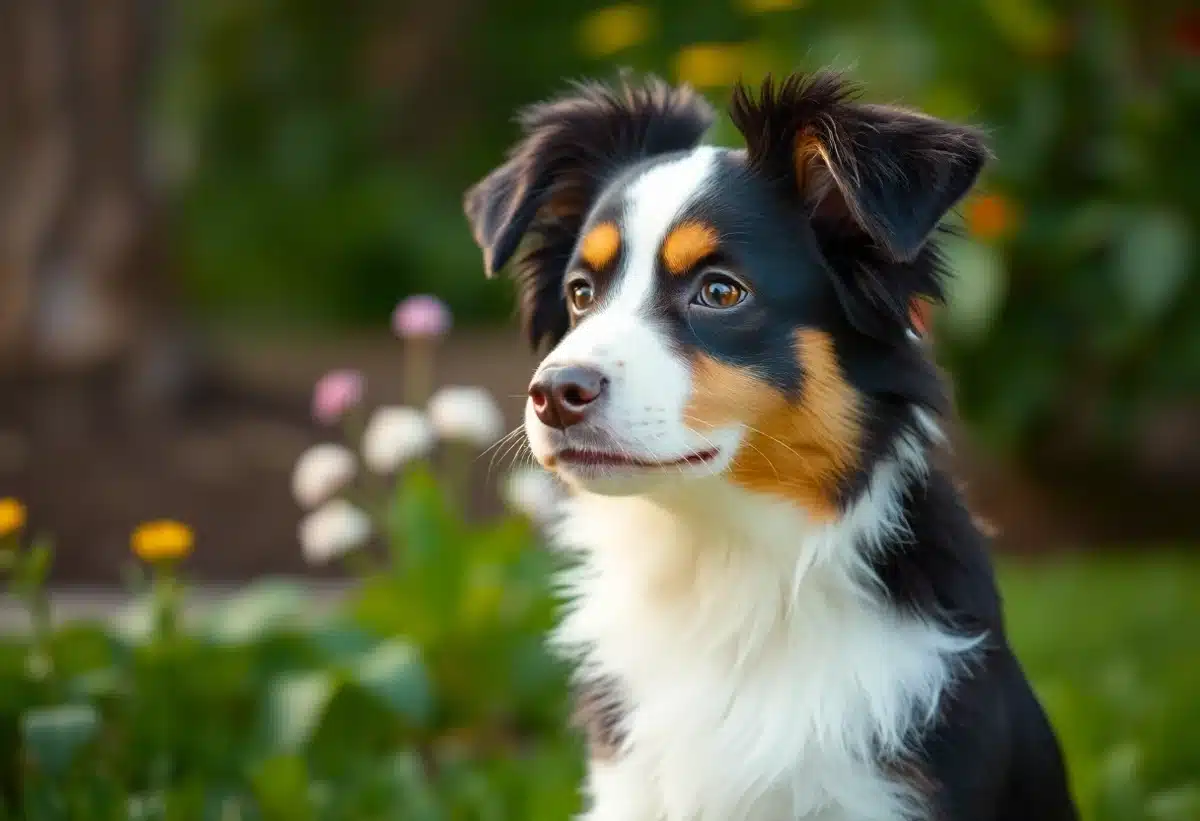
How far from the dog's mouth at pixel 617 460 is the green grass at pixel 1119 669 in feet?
5.54

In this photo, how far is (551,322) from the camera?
3.29 m

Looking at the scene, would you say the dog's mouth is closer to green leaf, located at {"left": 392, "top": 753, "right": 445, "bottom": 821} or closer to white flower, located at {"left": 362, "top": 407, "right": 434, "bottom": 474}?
green leaf, located at {"left": 392, "top": 753, "right": 445, "bottom": 821}

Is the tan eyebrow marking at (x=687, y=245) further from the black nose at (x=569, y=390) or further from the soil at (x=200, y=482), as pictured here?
the soil at (x=200, y=482)

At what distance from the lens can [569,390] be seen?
2.54 m

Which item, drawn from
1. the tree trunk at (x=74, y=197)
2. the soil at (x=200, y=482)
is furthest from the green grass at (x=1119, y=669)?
the tree trunk at (x=74, y=197)

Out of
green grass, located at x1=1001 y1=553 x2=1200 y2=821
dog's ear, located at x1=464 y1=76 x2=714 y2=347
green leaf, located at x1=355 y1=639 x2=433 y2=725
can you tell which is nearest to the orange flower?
green grass, located at x1=1001 y1=553 x2=1200 y2=821

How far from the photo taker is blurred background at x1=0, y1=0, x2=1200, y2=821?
3830 mm

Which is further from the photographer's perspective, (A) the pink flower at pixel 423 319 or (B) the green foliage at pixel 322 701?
(A) the pink flower at pixel 423 319

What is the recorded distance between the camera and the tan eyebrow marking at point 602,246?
9.41 feet

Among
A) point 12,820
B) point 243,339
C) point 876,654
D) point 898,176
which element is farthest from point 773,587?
point 243,339

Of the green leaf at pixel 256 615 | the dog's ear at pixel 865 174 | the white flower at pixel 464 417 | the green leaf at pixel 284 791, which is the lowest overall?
the green leaf at pixel 256 615

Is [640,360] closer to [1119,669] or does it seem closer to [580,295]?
[580,295]

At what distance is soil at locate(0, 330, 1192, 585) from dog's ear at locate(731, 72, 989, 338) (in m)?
3.34

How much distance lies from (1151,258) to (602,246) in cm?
392
